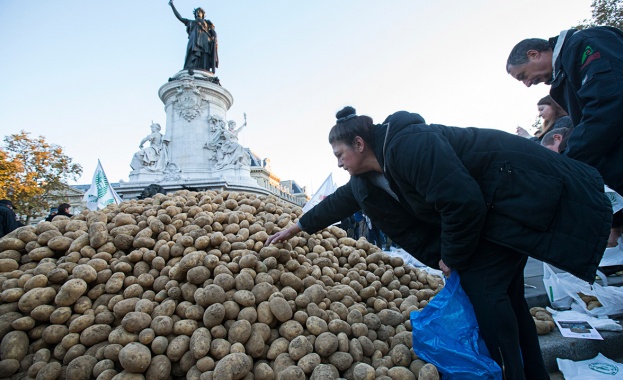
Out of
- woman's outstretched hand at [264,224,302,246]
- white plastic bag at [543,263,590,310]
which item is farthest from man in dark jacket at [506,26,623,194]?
woman's outstretched hand at [264,224,302,246]

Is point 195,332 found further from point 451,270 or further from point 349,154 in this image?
point 451,270

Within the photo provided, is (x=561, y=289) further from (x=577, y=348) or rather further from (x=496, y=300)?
(x=496, y=300)

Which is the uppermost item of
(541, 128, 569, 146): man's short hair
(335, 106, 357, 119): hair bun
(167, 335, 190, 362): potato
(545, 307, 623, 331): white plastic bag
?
(541, 128, 569, 146): man's short hair

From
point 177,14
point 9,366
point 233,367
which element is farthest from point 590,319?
point 177,14

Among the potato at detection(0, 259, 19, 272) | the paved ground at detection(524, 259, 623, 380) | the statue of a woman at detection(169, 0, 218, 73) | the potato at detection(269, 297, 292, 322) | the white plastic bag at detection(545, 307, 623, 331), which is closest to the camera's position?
the potato at detection(269, 297, 292, 322)

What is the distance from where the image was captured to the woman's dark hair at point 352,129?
1.89 meters

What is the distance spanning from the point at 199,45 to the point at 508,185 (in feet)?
46.8

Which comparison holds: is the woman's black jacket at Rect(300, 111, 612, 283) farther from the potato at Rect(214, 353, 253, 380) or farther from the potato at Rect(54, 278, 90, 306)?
the potato at Rect(54, 278, 90, 306)

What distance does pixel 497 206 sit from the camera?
159cm

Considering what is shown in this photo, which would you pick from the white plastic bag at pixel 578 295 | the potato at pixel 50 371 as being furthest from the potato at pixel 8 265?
the white plastic bag at pixel 578 295

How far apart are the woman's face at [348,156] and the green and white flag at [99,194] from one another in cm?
835

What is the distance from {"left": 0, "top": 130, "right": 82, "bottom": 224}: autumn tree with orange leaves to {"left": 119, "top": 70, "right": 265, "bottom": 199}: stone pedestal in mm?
9930

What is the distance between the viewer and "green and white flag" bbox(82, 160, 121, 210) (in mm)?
8367

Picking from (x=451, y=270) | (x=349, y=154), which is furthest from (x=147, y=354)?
(x=451, y=270)
